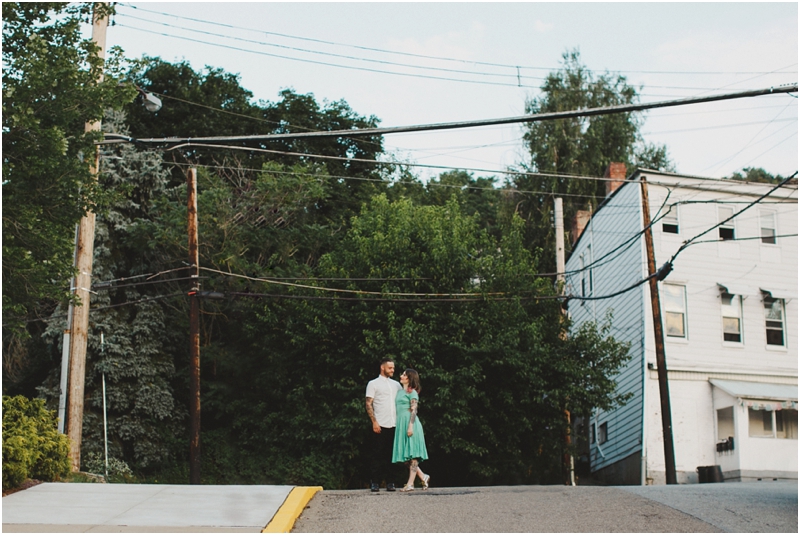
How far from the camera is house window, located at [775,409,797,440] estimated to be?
28.4 meters

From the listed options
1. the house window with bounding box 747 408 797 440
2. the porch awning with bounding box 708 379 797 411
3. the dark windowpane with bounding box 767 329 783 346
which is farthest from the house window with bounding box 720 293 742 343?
the house window with bounding box 747 408 797 440

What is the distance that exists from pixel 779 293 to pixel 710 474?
7.29m

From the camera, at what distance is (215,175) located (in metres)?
34.5

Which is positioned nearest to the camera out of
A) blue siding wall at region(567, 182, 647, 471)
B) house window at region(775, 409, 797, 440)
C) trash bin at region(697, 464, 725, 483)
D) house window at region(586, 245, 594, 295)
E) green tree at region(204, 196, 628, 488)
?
green tree at region(204, 196, 628, 488)

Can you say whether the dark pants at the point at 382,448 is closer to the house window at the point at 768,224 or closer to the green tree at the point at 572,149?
the house window at the point at 768,224

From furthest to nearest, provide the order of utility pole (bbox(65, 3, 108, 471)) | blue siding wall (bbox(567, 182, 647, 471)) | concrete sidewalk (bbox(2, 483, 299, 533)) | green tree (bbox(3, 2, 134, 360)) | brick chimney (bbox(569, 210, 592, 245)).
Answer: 1. brick chimney (bbox(569, 210, 592, 245))
2. blue siding wall (bbox(567, 182, 647, 471))
3. utility pole (bbox(65, 3, 108, 471))
4. green tree (bbox(3, 2, 134, 360))
5. concrete sidewalk (bbox(2, 483, 299, 533))

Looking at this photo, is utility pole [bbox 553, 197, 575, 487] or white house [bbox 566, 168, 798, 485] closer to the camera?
utility pole [bbox 553, 197, 575, 487]

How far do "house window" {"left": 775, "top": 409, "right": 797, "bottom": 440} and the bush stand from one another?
22.0 meters

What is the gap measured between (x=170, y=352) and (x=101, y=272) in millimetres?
3709

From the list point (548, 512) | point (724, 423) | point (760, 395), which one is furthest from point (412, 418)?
point (724, 423)

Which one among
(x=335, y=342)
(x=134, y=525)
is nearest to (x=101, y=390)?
(x=335, y=342)

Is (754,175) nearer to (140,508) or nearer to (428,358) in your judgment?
(428,358)

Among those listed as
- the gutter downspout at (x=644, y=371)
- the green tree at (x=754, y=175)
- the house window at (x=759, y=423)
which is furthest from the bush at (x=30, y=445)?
the green tree at (x=754, y=175)

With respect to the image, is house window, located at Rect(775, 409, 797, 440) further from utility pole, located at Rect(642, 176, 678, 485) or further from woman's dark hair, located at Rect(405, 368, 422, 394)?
woman's dark hair, located at Rect(405, 368, 422, 394)
